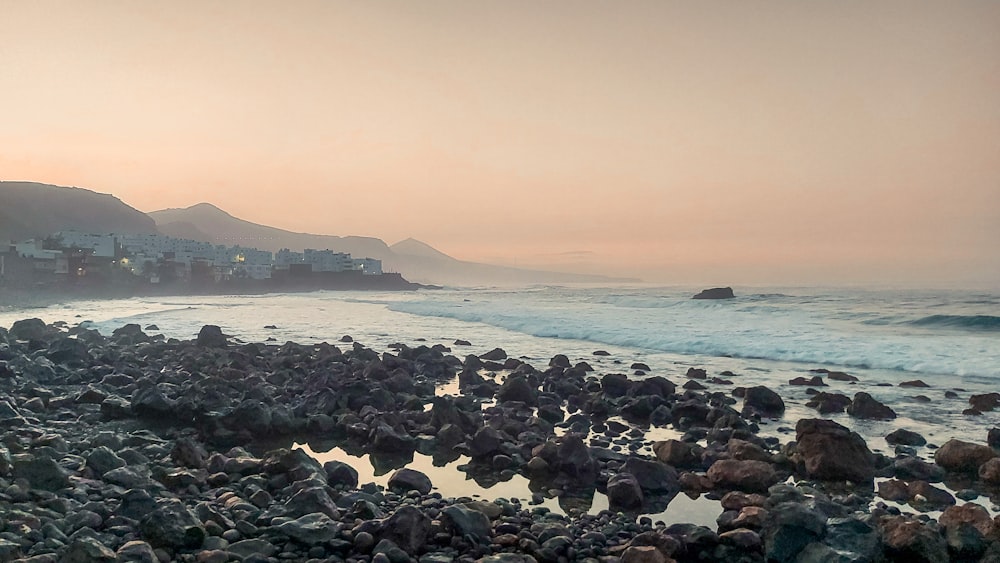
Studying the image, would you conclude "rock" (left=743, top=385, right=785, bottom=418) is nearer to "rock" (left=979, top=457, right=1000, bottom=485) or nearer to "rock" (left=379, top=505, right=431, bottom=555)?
"rock" (left=979, top=457, right=1000, bottom=485)

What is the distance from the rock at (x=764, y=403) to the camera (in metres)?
10.8

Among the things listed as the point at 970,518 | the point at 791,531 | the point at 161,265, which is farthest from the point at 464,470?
the point at 161,265

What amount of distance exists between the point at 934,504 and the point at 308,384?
10.4m

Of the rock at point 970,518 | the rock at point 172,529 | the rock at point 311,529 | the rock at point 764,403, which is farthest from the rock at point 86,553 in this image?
the rock at point 764,403

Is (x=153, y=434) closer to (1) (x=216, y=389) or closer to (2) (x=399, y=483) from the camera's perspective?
(1) (x=216, y=389)

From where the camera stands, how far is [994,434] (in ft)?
28.1

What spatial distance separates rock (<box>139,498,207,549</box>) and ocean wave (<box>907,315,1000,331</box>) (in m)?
32.6

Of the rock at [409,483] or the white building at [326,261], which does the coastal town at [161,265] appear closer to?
the white building at [326,261]

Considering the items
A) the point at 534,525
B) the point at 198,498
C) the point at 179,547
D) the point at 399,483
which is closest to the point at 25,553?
the point at 179,547

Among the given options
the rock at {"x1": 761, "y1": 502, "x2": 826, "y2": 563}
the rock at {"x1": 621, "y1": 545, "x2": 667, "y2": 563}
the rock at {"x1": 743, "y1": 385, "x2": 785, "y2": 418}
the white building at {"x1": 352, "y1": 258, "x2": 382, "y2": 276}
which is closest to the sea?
the rock at {"x1": 743, "y1": 385, "x2": 785, "y2": 418}

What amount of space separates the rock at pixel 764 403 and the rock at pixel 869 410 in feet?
3.78

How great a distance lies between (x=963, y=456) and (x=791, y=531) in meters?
4.10

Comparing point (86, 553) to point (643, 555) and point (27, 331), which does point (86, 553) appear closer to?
point (643, 555)

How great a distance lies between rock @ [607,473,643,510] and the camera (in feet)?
21.1
